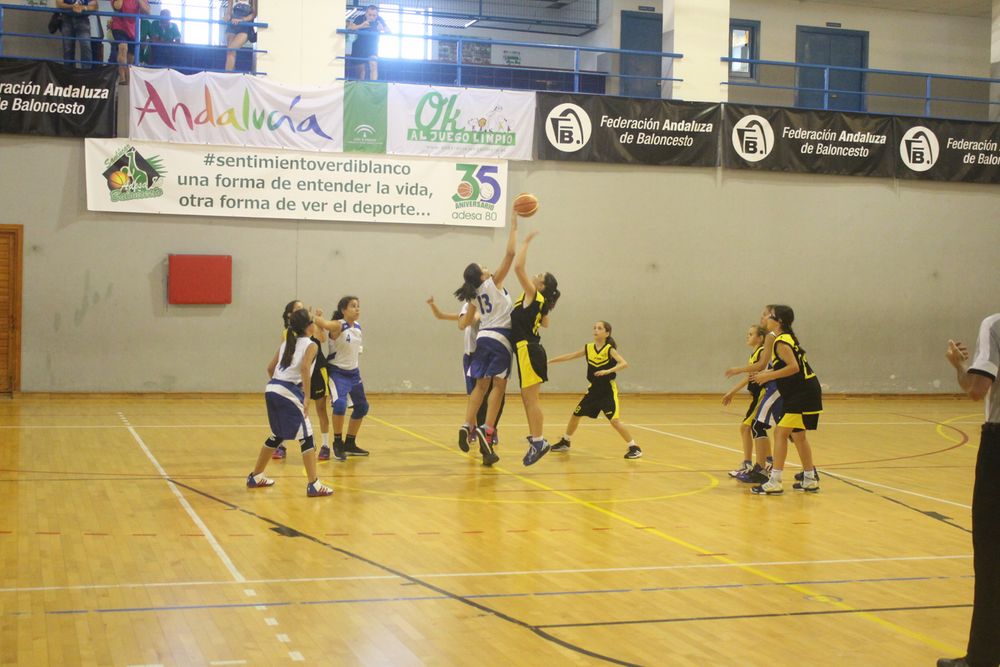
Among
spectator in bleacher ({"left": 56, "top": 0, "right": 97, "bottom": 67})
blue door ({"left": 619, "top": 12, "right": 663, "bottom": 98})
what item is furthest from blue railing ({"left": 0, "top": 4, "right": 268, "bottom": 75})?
blue door ({"left": 619, "top": 12, "right": 663, "bottom": 98})

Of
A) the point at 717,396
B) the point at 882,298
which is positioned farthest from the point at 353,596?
the point at 882,298

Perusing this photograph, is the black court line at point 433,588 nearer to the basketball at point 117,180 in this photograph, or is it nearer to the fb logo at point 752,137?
the basketball at point 117,180

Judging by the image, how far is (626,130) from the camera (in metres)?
18.7

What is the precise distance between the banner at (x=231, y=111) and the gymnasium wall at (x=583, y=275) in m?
1.20

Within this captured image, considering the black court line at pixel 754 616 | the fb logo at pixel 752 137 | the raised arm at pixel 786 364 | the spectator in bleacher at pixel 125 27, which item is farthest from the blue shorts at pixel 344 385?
the fb logo at pixel 752 137

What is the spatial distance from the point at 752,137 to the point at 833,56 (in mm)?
6943

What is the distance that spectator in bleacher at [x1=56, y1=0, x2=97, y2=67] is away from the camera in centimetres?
1639

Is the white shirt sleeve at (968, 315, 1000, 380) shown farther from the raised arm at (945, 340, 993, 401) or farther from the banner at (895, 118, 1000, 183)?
the banner at (895, 118, 1000, 183)

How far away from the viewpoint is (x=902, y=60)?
24.9 m

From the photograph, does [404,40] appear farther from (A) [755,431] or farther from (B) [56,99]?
(A) [755,431]

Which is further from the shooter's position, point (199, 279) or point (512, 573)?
point (199, 279)

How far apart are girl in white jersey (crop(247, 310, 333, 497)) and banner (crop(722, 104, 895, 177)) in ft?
39.3

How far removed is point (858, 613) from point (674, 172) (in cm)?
1377

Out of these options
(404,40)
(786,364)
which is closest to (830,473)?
(786,364)
